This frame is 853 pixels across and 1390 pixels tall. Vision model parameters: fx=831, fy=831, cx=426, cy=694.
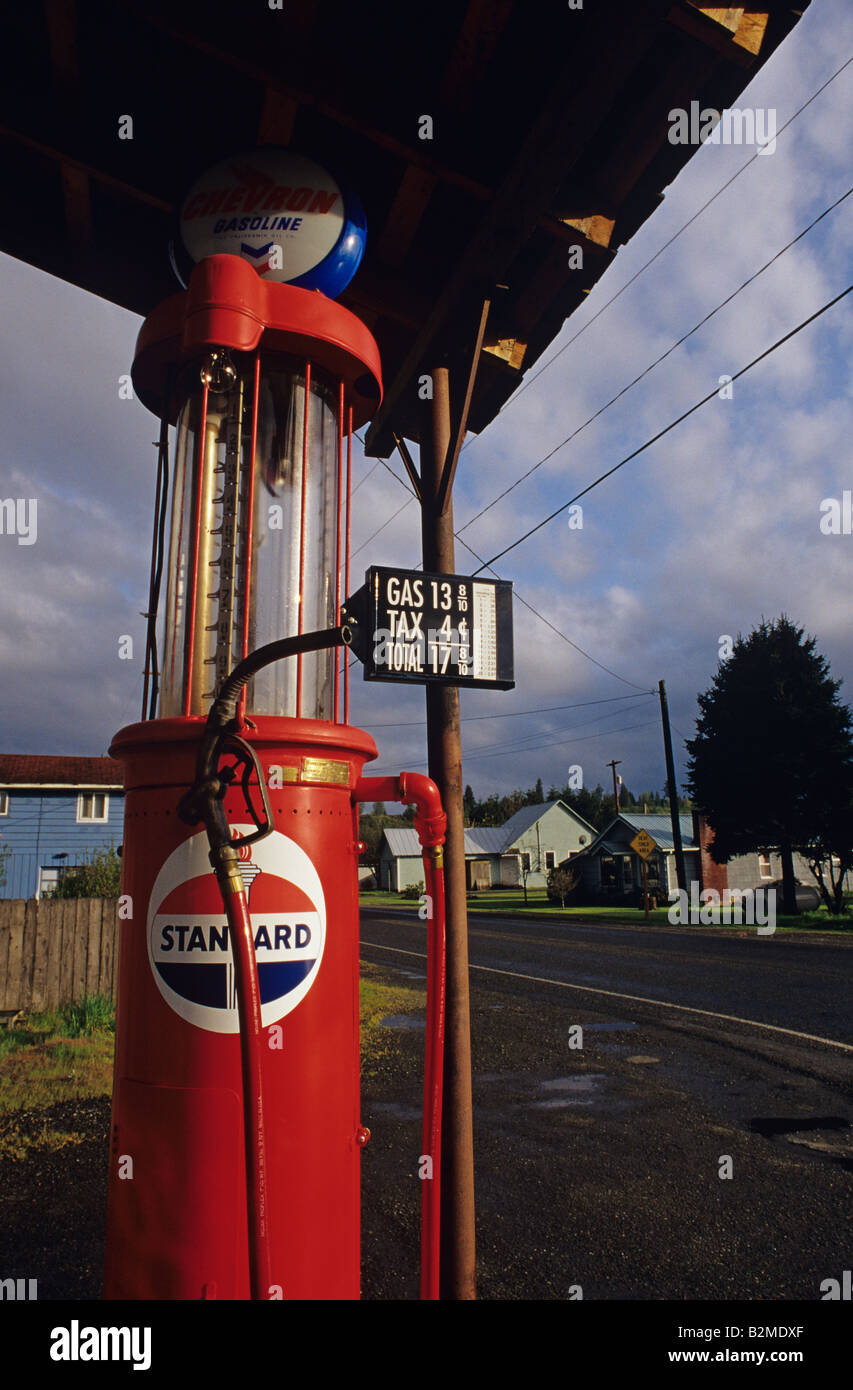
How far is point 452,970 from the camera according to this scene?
349cm

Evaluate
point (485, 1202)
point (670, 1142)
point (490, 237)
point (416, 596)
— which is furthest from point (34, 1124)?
point (490, 237)

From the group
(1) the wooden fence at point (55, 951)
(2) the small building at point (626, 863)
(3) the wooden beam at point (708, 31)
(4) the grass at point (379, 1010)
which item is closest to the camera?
(3) the wooden beam at point (708, 31)

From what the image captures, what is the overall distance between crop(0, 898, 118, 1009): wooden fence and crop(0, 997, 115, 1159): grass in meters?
0.25

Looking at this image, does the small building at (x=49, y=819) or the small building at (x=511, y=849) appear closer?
the small building at (x=49, y=819)

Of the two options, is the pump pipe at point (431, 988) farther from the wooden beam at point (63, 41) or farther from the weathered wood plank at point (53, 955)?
the weathered wood plank at point (53, 955)

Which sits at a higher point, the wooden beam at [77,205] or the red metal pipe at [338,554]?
the wooden beam at [77,205]

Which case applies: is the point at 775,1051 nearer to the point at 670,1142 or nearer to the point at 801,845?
the point at 670,1142

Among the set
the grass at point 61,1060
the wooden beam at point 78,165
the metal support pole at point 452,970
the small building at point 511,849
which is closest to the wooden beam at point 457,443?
the metal support pole at point 452,970

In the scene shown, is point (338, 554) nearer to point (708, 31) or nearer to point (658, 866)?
point (708, 31)

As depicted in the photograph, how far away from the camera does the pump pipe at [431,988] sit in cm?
285

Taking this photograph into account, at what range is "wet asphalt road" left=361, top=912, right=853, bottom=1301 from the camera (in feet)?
13.5

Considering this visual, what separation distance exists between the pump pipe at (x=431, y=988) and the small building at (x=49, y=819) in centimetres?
2935

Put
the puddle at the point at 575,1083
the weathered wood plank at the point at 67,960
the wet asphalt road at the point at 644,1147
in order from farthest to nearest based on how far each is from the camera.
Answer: the weathered wood plank at the point at 67,960 → the puddle at the point at 575,1083 → the wet asphalt road at the point at 644,1147
